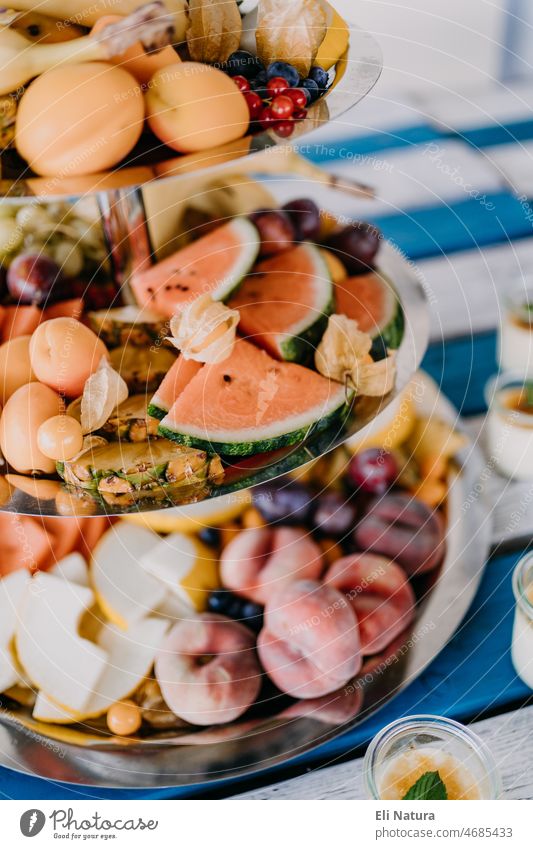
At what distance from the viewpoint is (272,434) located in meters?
0.42

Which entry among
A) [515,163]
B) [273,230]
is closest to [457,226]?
[515,163]

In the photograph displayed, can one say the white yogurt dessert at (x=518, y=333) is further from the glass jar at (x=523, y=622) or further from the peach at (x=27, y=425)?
the peach at (x=27, y=425)

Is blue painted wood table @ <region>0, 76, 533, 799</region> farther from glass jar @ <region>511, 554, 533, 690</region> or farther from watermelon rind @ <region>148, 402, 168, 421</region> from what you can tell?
watermelon rind @ <region>148, 402, 168, 421</region>

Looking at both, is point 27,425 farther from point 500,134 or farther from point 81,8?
point 500,134

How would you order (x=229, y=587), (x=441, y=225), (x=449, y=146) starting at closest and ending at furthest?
1. (x=229, y=587)
2. (x=441, y=225)
3. (x=449, y=146)

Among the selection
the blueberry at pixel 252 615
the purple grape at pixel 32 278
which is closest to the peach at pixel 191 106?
the purple grape at pixel 32 278

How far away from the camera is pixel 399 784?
43 centimetres

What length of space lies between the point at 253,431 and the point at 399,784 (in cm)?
23

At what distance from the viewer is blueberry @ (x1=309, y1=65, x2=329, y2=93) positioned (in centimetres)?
42

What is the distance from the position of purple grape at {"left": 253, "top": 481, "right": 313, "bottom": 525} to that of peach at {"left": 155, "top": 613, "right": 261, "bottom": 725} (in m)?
0.10

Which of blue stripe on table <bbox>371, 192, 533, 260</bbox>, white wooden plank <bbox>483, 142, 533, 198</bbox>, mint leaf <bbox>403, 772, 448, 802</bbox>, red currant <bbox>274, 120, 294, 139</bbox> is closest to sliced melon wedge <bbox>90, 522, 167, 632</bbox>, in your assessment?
mint leaf <bbox>403, 772, 448, 802</bbox>

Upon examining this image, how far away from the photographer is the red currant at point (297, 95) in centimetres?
40

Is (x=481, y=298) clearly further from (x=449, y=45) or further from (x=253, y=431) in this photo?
(x=253, y=431)
